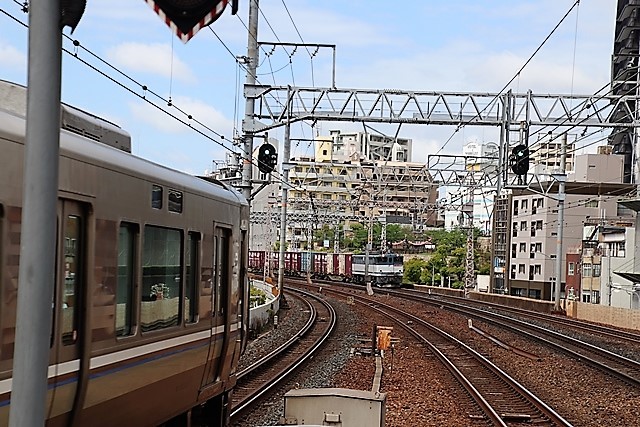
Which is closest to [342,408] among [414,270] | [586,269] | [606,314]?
[606,314]

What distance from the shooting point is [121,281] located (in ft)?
19.4

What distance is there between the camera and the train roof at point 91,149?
4.74 meters

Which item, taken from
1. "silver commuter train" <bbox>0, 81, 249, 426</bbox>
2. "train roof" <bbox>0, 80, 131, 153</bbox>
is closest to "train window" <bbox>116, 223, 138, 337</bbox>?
"silver commuter train" <bbox>0, 81, 249, 426</bbox>

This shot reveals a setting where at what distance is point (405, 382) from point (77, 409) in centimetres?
1077

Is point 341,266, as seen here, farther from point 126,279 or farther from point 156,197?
point 126,279

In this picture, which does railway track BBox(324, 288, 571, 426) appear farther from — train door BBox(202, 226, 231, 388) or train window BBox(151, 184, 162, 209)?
train window BBox(151, 184, 162, 209)

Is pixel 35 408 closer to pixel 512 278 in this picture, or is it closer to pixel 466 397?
pixel 466 397

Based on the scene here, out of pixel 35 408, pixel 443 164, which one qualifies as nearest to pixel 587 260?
pixel 443 164

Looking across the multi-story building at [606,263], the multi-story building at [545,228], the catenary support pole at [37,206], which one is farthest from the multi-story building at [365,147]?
the catenary support pole at [37,206]

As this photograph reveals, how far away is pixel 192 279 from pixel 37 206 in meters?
4.71

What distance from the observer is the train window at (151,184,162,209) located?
654cm

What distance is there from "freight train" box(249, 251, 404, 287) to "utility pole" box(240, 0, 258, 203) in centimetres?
3150

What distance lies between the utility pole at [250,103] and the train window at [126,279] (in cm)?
1490

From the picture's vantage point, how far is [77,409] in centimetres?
526
